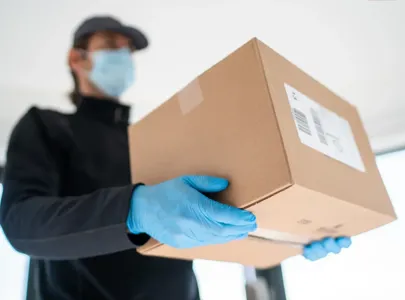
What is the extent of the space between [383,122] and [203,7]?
2.91 feet

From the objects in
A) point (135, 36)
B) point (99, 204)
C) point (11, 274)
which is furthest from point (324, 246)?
point (11, 274)

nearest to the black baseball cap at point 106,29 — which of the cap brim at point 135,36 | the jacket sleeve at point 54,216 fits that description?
the cap brim at point 135,36

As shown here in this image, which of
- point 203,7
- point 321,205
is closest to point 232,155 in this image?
point 321,205

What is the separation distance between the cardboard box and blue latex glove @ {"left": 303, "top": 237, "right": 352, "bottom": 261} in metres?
0.03

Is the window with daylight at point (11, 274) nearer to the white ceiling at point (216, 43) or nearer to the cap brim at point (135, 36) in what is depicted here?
the white ceiling at point (216, 43)

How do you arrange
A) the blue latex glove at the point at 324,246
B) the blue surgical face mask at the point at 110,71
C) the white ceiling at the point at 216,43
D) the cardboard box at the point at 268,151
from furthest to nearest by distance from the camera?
1. the white ceiling at the point at 216,43
2. the blue surgical face mask at the point at 110,71
3. the blue latex glove at the point at 324,246
4. the cardboard box at the point at 268,151

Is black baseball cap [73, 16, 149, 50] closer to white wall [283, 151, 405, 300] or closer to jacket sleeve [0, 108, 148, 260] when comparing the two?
jacket sleeve [0, 108, 148, 260]

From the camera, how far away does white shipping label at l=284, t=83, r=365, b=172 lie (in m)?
0.65

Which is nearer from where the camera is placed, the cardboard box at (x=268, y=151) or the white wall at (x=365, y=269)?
the cardboard box at (x=268, y=151)

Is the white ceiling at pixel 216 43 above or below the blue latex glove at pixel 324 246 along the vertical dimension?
above

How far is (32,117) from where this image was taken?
0.99m

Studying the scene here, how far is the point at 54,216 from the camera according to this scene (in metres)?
0.72

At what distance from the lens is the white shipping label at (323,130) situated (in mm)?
653

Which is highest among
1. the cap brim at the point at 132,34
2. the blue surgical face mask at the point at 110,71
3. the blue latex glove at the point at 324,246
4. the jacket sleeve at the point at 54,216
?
the cap brim at the point at 132,34
